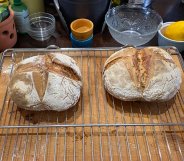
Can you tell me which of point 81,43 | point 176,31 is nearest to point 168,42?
point 176,31

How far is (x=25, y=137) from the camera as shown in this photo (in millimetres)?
700

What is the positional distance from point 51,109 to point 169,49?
504 millimetres

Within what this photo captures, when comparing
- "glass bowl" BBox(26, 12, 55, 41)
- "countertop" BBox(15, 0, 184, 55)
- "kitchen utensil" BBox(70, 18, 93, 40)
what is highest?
"kitchen utensil" BBox(70, 18, 93, 40)

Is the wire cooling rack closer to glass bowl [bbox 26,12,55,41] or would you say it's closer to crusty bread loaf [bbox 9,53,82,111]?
crusty bread loaf [bbox 9,53,82,111]

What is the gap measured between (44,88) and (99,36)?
1.53ft

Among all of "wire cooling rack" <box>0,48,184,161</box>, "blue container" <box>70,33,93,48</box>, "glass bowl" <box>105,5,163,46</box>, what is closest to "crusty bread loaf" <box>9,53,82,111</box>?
"wire cooling rack" <box>0,48,184,161</box>

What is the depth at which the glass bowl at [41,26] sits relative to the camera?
1030mm

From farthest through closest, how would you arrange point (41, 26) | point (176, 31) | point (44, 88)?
point (41, 26) → point (176, 31) → point (44, 88)

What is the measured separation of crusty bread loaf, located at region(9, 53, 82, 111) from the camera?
0.70 m

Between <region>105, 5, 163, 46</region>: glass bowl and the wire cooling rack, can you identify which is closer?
the wire cooling rack

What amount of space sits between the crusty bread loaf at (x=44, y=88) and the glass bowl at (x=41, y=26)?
1.02 ft

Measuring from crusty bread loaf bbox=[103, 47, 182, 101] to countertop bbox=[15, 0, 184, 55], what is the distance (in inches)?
11.1

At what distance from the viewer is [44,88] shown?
27.9 inches

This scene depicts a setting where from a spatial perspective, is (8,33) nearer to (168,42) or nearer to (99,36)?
(99,36)
